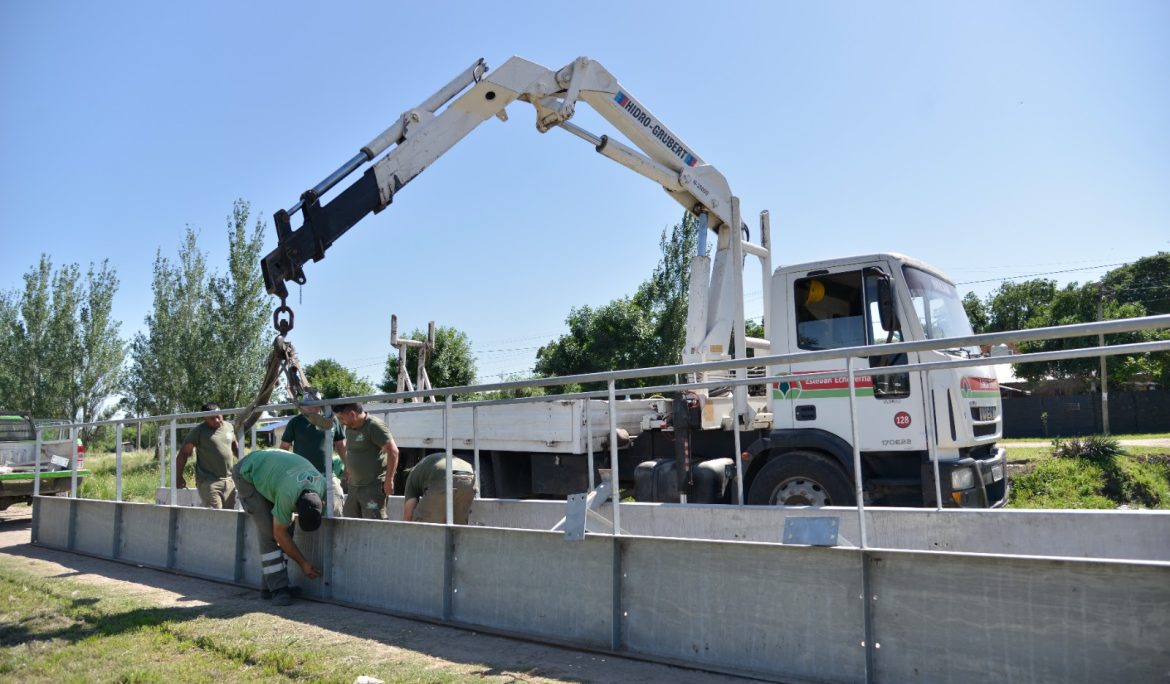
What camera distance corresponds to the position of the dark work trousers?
6.82 meters

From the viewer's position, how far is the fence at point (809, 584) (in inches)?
139

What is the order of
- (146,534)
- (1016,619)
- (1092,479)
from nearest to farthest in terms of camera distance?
(1016,619), (146,534), (1092,479)

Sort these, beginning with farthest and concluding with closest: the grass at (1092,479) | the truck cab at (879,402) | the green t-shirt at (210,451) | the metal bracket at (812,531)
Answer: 1. the grass at (1092,479)
2. the green t-shirt at (210,451)
3. the truck cab at (879,402)
4. the metal bracket at (812,531)

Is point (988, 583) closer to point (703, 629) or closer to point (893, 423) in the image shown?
point (703, 629)

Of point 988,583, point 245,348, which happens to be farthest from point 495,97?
point 245,348

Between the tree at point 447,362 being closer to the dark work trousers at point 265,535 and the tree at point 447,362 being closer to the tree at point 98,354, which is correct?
the tree at point 98,354

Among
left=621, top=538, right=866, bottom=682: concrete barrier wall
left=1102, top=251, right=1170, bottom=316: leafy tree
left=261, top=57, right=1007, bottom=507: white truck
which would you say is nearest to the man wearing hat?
left=261, top=57, right=1007, bottom=507: white truck

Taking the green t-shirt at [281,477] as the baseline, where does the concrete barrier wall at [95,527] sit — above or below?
below

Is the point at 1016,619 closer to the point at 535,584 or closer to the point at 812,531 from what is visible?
the point at 812,531

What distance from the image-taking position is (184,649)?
5367 millimetres

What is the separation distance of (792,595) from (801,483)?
3.35 m

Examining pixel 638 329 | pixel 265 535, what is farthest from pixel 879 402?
pixel 638 329

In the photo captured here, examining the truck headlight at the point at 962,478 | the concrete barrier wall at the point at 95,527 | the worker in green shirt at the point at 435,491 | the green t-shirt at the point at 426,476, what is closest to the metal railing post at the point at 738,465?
the truck headlight at the point at 962,478

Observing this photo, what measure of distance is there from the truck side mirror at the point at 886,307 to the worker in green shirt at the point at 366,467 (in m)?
4.54
